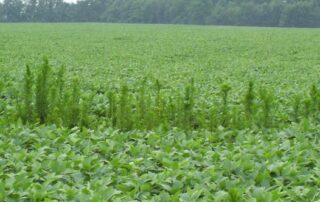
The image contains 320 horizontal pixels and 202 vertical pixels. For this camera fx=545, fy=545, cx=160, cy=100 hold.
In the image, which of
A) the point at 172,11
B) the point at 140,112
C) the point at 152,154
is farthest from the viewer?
the point at 172,11

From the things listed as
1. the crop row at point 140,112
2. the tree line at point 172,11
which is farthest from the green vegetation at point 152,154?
the tree line at point 172,11

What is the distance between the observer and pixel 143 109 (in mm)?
5965

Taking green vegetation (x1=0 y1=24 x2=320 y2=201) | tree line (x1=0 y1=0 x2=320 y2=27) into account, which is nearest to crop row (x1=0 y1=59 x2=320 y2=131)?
green vegetation (x1=0 y1=24 x2=320 y2=201)

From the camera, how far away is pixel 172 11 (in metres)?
70.9

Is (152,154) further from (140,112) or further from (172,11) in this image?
(172,11)

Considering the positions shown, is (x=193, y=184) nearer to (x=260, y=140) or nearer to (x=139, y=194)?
(x=139, y=194)

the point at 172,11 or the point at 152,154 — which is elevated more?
the point at 152,154

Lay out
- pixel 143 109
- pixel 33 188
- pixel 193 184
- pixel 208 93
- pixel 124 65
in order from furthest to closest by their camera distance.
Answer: pixel 124 65 < pixel 208 93 < pixel 143 109 < pixel 193 184 < pixel 33 188

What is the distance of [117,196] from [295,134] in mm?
2133

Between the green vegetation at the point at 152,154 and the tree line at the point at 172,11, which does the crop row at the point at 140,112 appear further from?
the tree line at the point at 172,11

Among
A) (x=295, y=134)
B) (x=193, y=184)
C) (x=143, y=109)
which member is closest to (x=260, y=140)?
(x=295, y=134)

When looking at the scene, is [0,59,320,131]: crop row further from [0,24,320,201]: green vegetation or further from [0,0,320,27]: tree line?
[0,0,320,27]: tree line

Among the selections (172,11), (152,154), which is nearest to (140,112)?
(152,154)

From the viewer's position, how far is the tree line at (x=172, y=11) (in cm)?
6366
